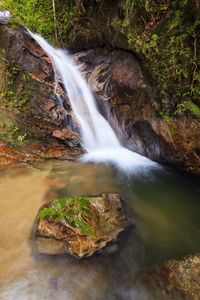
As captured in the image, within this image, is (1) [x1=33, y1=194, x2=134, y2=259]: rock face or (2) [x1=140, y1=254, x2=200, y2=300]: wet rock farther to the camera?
(1) [x1=33, y1=194, x2=134, y2=259]: rock face

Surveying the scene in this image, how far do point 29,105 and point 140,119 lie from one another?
4.30 metres

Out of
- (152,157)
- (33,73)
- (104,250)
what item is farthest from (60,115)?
(104,250)

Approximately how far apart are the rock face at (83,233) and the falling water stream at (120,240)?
0.11 metres

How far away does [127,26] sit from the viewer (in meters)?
3.96

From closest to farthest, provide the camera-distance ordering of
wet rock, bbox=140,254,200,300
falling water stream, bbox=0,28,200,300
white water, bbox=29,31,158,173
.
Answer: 1. wet rock, bbox=140,254,200,300
2. falling water stream, bbox=0,28,200,300
3. white water, bbox=29,31,158,173

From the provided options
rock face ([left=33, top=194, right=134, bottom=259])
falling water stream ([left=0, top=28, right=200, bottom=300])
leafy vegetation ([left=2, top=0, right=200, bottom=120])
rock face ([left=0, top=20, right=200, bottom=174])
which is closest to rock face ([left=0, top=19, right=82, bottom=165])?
rock face ([left=0, top=20, right=200, bottom=174])

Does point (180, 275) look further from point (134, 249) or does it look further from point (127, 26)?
point (127, 26)

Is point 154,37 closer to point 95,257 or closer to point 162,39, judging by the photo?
point 162,39

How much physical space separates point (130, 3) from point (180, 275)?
5.63 m

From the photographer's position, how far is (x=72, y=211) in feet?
7.66

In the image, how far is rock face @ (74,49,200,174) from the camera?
3.60 metres

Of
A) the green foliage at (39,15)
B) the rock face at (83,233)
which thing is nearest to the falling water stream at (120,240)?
the rock face at (83,233)

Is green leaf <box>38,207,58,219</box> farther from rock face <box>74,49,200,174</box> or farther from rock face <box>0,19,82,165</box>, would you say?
rock face <box>74,49,200,174</box>

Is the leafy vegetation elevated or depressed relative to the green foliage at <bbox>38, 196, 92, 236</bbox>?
elevated
